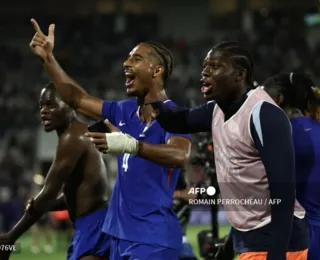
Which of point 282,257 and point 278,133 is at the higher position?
point 278,133

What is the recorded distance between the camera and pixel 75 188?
5832 mm

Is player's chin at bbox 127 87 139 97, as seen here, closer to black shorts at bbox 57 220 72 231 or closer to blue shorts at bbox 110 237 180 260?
blue shorts at bbox 110 237 180 260

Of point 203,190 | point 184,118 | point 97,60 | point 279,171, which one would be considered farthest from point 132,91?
point 97,60

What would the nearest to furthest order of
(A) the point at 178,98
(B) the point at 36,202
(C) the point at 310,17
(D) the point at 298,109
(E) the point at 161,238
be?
(E) the point at 161,238 → (D) the point at 298,109 → (B) the point at 36,202 → (A) the point at 178,98 → (C) the point at 310,17

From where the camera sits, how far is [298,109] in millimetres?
5320

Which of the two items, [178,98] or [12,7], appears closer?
[178,98]

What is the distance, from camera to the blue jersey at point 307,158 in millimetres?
4992

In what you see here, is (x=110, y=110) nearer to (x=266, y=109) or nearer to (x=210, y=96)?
(x=210, y=96)

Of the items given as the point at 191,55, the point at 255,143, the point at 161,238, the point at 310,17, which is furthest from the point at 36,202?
the point at 310,17

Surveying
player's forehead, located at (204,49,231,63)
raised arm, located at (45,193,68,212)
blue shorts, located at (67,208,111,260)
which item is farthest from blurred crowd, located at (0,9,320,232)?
player's forehead, located at (204,49,231,63)

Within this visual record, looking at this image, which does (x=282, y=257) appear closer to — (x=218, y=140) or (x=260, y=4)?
(x=218, y=140)

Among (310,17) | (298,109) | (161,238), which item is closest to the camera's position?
(161,238)

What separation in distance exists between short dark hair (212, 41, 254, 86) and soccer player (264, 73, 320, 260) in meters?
0.94

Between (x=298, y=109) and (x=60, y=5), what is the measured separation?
2632 centimetres
